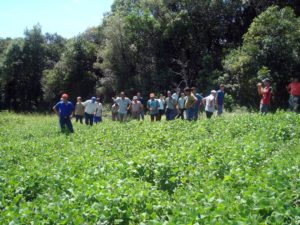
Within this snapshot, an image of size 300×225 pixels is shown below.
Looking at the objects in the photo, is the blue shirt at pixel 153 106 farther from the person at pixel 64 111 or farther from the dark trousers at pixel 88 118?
the person at pixel 64 111

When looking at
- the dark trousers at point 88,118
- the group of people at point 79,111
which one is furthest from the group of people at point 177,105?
the dark trousers at point 88,118

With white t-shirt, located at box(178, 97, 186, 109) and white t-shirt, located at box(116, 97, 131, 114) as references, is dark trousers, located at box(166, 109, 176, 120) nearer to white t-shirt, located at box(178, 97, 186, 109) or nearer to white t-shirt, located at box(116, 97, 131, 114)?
white t-shirt, located at box(178, 97, 186, 109)

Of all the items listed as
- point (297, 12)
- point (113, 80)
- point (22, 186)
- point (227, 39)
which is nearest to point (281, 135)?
point (22, 186)

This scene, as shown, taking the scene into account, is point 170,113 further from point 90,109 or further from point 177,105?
point 90,109

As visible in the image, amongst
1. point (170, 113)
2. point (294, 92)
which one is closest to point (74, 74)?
point (170, 113)

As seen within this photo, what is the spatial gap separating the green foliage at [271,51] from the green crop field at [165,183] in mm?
12366

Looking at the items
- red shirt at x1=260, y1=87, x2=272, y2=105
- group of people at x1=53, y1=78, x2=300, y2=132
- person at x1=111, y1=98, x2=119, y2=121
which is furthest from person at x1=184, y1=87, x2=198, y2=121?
person at x1=111, y1=98, x2=119, y2=121

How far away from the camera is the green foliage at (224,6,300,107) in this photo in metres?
23.5

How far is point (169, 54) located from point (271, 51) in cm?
1179

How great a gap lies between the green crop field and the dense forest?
12927 mm

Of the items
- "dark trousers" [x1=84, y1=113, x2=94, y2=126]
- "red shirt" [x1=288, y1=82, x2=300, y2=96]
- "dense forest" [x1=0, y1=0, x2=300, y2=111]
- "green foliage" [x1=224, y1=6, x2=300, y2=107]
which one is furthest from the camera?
"dense forest" [x1=0, y1=0, x2=300, y2=111]

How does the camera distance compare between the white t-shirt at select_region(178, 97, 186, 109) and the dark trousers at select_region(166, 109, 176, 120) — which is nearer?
the white t-shirt at select_region(178, 97, 186, 109)

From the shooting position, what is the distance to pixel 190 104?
16.8 metres

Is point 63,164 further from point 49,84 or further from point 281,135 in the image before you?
point 49,84
